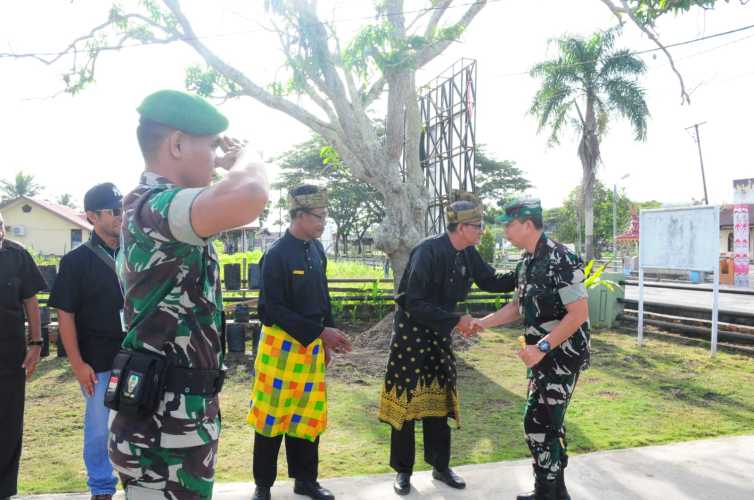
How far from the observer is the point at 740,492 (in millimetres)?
3336

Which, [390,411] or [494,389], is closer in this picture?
[390,411]

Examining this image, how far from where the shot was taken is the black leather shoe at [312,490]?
3262 mm

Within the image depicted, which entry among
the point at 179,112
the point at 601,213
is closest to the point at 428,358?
the point at 179,112

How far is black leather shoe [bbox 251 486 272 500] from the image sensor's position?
10.7 ft

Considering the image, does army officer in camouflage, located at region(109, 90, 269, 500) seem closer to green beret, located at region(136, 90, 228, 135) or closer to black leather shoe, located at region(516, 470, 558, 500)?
green beret, located at region(136, 90, 228, 135)

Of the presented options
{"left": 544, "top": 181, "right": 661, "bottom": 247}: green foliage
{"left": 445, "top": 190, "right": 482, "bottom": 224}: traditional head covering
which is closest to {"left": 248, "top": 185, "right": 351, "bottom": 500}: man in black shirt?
{"left": 445, "top": 190, "right": 482, "bottom": 224}: traditional head covering

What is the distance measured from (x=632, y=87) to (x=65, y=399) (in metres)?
21.2

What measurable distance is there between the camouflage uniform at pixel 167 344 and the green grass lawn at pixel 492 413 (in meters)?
2.28

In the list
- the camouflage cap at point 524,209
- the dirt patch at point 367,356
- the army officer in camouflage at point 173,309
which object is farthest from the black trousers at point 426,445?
the dirt patch at point 367,356

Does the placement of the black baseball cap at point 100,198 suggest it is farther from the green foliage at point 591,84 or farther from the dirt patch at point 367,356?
the green foliage at point 591,84

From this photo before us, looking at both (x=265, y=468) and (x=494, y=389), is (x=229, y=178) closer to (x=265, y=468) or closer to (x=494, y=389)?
(x=265, y=468)

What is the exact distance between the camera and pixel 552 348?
9.62 feet

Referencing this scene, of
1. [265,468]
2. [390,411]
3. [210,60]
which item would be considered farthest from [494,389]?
[210,60]

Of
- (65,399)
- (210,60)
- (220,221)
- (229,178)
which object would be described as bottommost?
(65,399)
